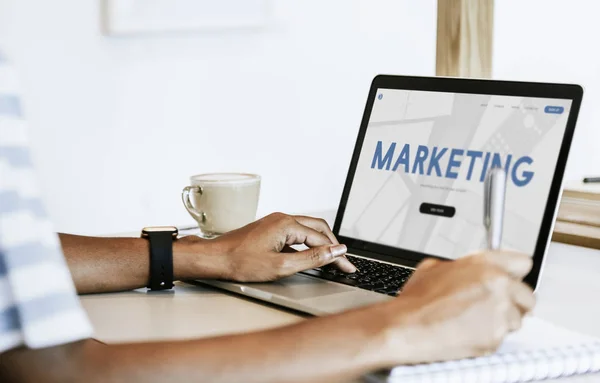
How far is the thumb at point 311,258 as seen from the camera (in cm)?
101

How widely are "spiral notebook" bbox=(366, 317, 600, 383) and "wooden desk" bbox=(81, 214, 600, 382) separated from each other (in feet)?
0.06

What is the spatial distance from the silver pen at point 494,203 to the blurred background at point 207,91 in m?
1.77

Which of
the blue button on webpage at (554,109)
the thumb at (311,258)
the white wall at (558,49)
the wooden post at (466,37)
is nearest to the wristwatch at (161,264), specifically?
the thumb at (311,258)

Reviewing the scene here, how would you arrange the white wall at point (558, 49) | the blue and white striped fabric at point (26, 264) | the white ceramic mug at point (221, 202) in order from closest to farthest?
the blue and white striped fabric at point (26, 264)
the white ceramic mug at point (221, 202)
the white wall at point (558, 49)

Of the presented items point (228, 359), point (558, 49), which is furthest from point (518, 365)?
point (558, 49)

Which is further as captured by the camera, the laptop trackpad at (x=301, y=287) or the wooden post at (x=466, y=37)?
the wooden post at (x=466, y=37)

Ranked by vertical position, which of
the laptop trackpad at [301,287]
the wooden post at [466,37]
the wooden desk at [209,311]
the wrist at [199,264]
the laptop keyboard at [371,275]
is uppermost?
the wooden post at [466,37]

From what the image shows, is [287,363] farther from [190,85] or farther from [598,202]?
[190,85]

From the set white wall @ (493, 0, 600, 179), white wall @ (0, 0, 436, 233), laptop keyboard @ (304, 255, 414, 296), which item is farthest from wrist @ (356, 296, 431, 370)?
white wall @ (493, 0, 600, 179)

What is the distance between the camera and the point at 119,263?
1.02 metres

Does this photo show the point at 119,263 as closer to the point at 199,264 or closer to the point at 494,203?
the point at 199,264

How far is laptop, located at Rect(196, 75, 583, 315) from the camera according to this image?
3.15ft

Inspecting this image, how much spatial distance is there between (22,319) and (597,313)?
56cm

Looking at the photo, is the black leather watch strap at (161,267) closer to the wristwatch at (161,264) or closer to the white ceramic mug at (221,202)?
the wristwatch at (161,264)
